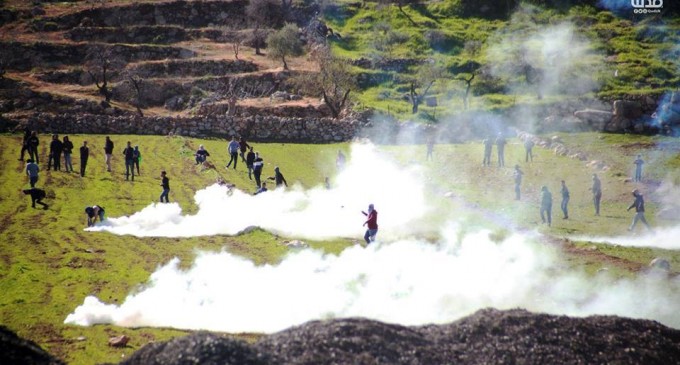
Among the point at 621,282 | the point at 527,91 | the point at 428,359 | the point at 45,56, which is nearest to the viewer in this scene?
the point at 428,359

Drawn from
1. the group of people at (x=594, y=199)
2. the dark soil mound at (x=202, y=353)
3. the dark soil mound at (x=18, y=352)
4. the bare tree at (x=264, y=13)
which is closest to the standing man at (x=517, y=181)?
the group of people at (x=594, y=199)

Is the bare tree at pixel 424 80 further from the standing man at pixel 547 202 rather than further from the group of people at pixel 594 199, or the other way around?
the standing man at pixel 547 202

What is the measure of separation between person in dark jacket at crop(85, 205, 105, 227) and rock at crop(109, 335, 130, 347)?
958 centimetres

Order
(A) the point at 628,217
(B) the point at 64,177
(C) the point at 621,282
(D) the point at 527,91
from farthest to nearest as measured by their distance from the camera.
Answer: (D) the point at 527,91 < (B) the point at 64,177 < (A) the point at 628,217 < (C) the point at 621,282

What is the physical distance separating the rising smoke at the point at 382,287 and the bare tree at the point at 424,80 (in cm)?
2864

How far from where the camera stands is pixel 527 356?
1150 cm

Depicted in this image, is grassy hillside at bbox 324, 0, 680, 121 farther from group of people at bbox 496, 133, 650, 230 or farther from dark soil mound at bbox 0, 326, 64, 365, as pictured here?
dark soil mound at bbox 0, 326, 64, 365

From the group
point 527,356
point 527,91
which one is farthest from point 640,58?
point 527,356

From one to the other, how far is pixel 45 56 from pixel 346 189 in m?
39.0

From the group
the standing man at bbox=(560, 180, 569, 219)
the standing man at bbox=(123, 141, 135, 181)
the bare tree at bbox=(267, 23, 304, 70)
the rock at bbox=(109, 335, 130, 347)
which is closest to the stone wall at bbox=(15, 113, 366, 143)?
the standing man at bbox=(123, 141, 135, 181)

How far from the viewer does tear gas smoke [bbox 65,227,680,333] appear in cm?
1538

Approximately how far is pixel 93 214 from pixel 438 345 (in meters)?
15.4

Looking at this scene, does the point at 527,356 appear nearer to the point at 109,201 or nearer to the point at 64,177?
the point at 109,201

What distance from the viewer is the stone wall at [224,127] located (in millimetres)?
42938
